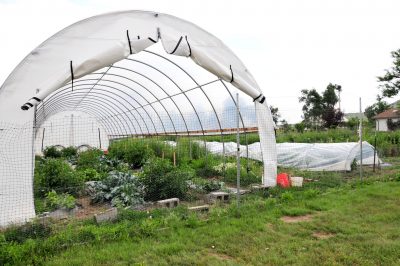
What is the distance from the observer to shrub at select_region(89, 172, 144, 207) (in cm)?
700

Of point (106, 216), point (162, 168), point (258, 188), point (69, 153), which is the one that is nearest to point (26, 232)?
point (106, 216)

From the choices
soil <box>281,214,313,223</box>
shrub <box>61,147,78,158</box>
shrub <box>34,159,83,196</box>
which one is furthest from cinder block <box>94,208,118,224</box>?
shrub <box>61,147,78,158</box>

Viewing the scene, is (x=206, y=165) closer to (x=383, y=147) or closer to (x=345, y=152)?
(x=345, y=152)

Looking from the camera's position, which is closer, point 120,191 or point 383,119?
point 120,191

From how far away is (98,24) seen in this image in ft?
22.9

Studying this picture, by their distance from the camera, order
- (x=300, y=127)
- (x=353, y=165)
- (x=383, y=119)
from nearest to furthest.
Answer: (x=353, y=165) < (x=300, y=127) < (x=383, y=119)

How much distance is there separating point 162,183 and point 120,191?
897 mm

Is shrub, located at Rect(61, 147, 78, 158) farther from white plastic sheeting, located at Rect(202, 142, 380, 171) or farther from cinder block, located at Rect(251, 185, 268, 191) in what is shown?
cinder block, located at Rect(251, 185, 268, 191)

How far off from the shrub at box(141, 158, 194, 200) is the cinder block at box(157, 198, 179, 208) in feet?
1.52

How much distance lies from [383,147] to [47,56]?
48.2ft

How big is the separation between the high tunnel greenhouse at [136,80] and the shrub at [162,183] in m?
2.16

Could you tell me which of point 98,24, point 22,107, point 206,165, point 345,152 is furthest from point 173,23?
point 345,152

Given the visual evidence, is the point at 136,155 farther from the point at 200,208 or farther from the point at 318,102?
the point at 318,102

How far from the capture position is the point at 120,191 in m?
7.41
